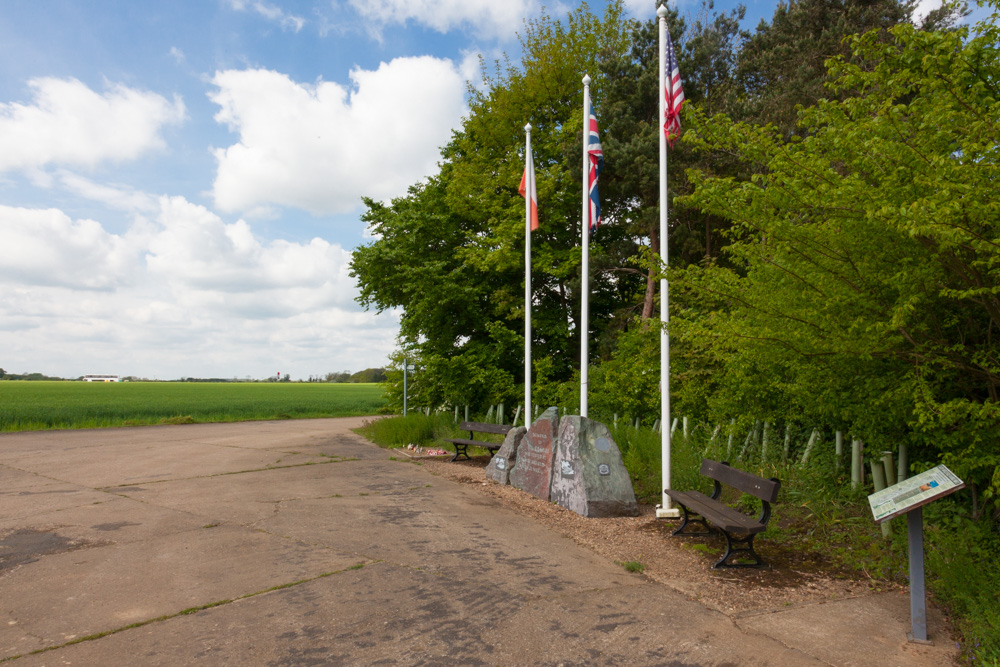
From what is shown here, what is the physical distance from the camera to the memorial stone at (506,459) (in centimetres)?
1013

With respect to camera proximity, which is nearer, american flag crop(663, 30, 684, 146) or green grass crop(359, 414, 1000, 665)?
green grass crop(359, 414, 1000, 665)

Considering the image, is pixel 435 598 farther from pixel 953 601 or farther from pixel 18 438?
pixel 18 438

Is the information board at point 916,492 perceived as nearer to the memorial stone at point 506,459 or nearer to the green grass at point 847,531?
the green grass at point 847,531

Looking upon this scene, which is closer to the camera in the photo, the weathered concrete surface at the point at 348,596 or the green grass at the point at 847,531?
the weathered concrete surface at the point at 348,596

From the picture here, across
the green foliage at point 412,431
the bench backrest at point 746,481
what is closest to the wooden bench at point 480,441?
the green foliage at point 412,431

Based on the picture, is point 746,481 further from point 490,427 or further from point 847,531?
point 490,427

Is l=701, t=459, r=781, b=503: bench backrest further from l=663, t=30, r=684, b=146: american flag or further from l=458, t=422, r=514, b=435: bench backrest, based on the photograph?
l=458, t=422, r=514, b=435: bench backrest

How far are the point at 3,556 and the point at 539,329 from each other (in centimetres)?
1318

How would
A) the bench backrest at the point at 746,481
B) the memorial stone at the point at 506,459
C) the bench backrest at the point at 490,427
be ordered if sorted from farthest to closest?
the bench backrest at the point at 490,427, the memorial stone at the point at 506,459, the bench backrest at the point at 746,481

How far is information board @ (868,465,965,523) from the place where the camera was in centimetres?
393

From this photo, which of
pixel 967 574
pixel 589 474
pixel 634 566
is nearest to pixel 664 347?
pixel 589 474

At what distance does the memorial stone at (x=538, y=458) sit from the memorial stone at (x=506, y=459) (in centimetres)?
31

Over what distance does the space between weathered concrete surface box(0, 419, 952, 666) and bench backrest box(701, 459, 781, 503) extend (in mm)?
1010

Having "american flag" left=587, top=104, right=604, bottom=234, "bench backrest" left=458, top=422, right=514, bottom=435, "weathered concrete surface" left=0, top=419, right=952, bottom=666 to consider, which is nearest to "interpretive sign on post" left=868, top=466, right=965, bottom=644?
"weathered concrete surface" left=0, top=419, right=952, bottom=666
